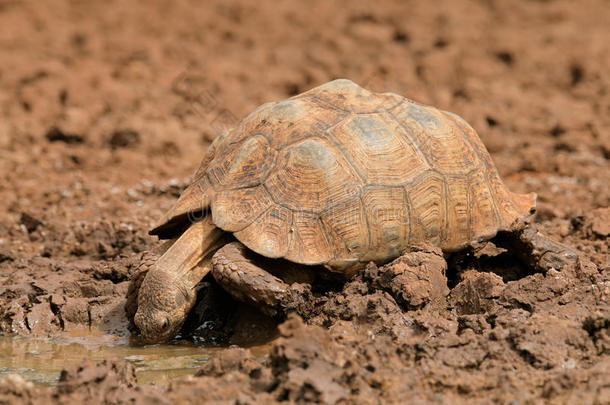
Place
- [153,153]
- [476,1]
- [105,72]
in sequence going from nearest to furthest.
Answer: [153,153]
[105,72]
[476,1]

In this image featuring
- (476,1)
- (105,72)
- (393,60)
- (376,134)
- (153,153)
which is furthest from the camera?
(476,1)

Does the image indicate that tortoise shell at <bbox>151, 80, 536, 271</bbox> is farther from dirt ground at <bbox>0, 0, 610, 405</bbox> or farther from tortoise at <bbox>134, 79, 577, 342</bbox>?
dirt ground at <bbox>0, 0, 610, 405</bbox>

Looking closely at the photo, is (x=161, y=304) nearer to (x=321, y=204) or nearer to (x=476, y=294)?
(x=321, y=204)

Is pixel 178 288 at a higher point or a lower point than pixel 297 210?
lower

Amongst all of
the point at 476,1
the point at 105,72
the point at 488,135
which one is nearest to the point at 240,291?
the point at 488,135

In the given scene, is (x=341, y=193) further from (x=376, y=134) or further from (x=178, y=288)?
(x=178, y=288)

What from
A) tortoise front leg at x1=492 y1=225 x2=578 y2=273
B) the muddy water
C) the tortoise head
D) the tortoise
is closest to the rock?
the tortoise
